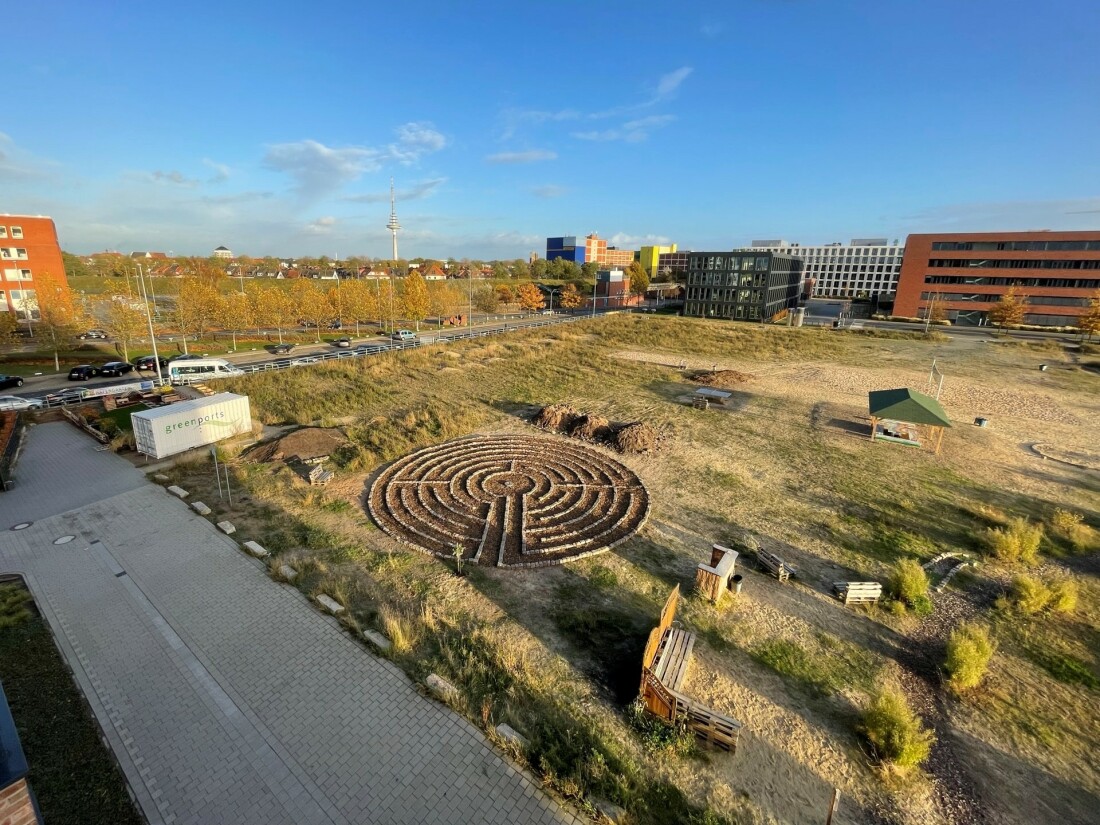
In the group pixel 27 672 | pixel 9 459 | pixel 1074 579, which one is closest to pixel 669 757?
pixel 27 672

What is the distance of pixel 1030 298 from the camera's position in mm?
66688

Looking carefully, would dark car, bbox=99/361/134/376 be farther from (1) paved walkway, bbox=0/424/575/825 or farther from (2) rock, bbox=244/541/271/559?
(2) rock, bbox=244/541/271/559

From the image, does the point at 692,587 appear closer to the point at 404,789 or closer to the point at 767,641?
the point at 767,641

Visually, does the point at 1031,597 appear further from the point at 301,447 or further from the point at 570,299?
the point at 570,299

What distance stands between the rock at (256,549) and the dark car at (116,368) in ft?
99.7

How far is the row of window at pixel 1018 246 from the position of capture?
6259 cm

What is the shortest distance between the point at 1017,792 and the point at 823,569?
6456mm

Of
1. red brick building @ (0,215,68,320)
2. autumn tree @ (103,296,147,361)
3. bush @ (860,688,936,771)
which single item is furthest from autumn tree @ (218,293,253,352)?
bush @ (860,688,936,771)

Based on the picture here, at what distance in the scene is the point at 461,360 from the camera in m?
43.3

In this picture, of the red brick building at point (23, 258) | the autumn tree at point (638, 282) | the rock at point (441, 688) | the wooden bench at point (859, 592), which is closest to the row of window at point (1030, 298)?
the autumn tree at point (638, 282)

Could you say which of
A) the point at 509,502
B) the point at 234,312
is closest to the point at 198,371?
the point at 234,312

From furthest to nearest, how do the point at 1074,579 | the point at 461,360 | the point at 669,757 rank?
the point at 461,360 < the point at 1074,579 < the point at 669,757

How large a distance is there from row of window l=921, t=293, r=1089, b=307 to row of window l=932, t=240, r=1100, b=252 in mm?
6242

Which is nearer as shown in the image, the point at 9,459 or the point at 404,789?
the point at 404,789
